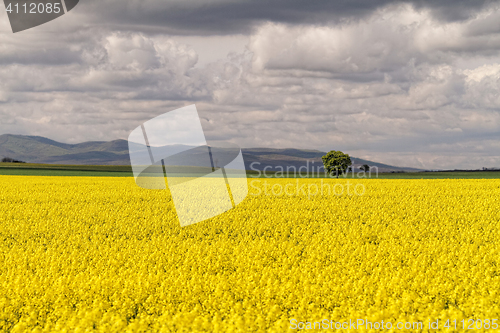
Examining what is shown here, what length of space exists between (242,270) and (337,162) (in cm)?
8104

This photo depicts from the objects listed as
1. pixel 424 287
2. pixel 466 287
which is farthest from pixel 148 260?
pixel 466 287

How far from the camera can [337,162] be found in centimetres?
8906

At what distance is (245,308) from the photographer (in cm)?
812

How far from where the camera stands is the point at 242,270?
10.4 m

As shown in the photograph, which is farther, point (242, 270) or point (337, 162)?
point (337, 162)

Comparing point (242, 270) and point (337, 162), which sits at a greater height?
point (337, 162)

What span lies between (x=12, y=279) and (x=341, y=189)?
78.3ft

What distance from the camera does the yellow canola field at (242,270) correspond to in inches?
311

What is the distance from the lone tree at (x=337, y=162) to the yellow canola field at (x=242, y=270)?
6837 cm

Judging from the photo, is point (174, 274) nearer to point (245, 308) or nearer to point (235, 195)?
point (245, 308)

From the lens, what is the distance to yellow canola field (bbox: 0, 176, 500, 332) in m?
7.89

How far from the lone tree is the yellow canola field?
68.4 m

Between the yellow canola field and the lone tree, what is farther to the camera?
the lone tree

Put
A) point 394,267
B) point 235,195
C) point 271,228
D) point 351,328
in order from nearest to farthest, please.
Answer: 1. point 351,328
2. point 394,267
3. point 271,228
4. point 235,195
